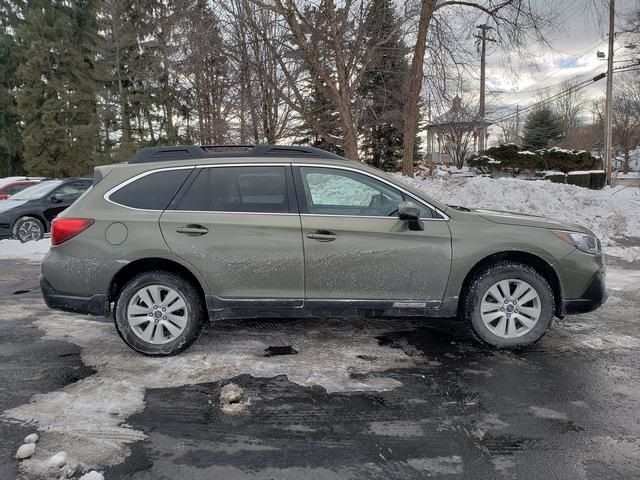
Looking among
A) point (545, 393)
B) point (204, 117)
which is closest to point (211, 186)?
point (545, 393)

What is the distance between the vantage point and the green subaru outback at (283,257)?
4.08 m

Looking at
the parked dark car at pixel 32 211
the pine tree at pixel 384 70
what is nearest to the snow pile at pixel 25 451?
the parked dark car at pixel 32 211

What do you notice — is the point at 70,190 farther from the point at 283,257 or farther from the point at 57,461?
the point at 57,461

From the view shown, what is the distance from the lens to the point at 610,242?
989cm

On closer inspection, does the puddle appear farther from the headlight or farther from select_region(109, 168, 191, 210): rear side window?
the headlight

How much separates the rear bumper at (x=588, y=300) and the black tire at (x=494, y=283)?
0.50ft

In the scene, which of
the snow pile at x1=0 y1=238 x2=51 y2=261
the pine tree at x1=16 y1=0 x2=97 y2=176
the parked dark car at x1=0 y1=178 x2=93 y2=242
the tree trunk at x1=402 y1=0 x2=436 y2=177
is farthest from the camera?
the pine tree at x1=16 y1=0 x2=97 y2=176

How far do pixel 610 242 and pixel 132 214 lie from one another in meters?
9.58

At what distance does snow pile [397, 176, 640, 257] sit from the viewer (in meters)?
11.3

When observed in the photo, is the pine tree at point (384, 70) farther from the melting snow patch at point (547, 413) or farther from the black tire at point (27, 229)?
the melting snow patch at point (547, 413)

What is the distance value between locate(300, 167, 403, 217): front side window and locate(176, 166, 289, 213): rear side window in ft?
0.82

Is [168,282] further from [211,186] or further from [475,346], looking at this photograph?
[475,346]

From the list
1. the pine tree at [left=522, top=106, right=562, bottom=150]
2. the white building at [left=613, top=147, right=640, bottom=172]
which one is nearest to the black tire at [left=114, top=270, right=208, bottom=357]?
the pine tree at [left=522, top=106, right=562, bottom=150]

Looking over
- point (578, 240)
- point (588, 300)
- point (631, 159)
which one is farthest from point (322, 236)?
point (631, 159)
